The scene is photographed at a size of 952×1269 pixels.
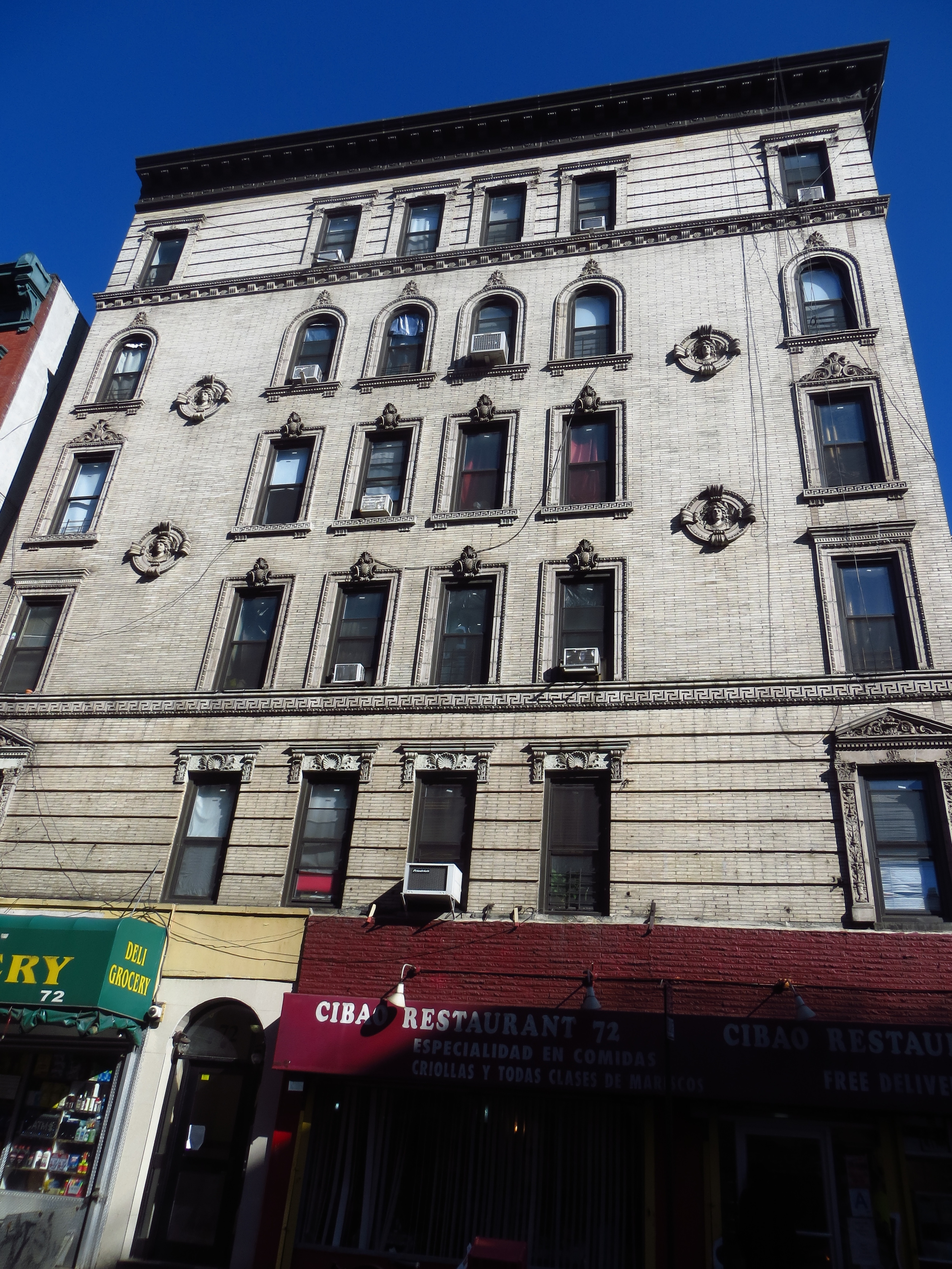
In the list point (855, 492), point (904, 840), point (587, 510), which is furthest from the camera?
point (587, 510)

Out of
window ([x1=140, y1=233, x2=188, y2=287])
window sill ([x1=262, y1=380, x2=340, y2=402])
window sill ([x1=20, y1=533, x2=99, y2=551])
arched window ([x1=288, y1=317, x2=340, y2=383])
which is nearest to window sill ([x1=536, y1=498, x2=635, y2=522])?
window sill ([x1=262, y1=380, x2=340, y2=402])

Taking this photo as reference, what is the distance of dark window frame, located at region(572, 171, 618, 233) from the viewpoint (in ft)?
67.8

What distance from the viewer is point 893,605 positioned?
14.5 m

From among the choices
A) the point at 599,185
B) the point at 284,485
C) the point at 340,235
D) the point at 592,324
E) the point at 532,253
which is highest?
the point at 599,185

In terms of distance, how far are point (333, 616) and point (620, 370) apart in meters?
7.25

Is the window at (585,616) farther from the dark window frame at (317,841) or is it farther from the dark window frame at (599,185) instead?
the dark window frame at (599,185)

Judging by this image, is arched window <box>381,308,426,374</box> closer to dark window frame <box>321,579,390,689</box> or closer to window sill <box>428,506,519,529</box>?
window sill <box>428,506,519,529</box>

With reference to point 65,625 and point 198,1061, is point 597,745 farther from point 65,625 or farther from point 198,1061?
point 65,625

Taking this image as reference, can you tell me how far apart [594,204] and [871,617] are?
1207 cm

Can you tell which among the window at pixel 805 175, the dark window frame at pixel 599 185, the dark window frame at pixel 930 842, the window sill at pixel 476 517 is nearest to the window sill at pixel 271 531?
the window sill at pixel 476 517

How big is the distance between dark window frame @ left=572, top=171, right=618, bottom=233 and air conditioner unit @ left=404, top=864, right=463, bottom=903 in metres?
14.1

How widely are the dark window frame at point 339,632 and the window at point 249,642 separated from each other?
1.11 metres

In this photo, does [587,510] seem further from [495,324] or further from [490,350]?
[495,324]

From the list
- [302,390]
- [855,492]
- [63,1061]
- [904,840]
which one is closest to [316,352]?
[302,390]
